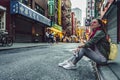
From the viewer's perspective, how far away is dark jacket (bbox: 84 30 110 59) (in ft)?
22.1

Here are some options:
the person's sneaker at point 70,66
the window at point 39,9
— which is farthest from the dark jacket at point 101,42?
the window at point 39,9

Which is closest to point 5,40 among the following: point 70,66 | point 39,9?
point 70,66

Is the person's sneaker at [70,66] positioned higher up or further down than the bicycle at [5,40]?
further down

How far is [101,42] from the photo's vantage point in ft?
22.4

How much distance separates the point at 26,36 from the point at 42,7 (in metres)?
14.7

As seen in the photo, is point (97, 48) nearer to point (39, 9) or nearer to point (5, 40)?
point (5, 40)

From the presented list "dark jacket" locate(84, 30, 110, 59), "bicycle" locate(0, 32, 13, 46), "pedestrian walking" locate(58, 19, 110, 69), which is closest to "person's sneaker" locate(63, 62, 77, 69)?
"pedestrian walking" locate(58, 19, 110, 69)

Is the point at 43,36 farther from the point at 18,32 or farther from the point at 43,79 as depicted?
the point at 43,79

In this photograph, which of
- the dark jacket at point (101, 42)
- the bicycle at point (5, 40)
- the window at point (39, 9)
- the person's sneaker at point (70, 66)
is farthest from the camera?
the window at point (39, 9)

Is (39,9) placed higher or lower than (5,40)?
higher

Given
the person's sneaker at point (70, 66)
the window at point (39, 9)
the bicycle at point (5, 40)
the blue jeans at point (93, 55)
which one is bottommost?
the person's sneaker at point (70, 66)

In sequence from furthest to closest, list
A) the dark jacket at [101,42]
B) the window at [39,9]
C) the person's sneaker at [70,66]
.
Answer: the window at [39,9], the person's sneaker at [70,66], the dark jacket at [101,42]

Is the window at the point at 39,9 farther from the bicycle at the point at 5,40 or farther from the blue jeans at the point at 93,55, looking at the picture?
the blue jeans at the point at 93,55

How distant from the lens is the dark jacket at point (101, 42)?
673 cm
